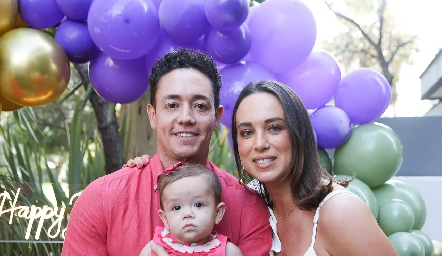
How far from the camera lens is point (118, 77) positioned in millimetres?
3584

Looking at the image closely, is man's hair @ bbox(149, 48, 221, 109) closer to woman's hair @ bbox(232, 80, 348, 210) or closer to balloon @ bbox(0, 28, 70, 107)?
woman's hair @ bbox(232, 80, 348, 210)

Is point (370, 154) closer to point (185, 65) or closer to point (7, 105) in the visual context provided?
point (185, 65)

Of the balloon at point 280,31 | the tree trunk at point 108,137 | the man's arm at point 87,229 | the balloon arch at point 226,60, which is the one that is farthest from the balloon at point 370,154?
the tree trunk at point 108,137

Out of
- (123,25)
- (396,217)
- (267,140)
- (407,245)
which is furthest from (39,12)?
(407,245)

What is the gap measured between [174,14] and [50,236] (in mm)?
2143

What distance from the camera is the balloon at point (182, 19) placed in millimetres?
3219

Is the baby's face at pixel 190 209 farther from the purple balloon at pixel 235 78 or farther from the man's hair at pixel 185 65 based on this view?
the purple balloon at pixel 235 78

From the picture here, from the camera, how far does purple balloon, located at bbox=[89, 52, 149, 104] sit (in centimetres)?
359

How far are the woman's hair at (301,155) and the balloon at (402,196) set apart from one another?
176 centimetres

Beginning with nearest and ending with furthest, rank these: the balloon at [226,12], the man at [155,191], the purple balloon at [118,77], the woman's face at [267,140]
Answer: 1. the man at [155,191]
2. the woman's face at [267,140]
3. the balloon at [226,12]
4. the purple balloon at [118,77]

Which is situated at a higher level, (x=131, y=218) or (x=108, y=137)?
(x=131, y=218)

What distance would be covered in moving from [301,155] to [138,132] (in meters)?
3.73

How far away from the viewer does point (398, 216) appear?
3.79 m

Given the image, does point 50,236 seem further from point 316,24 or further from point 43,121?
point 43,121
